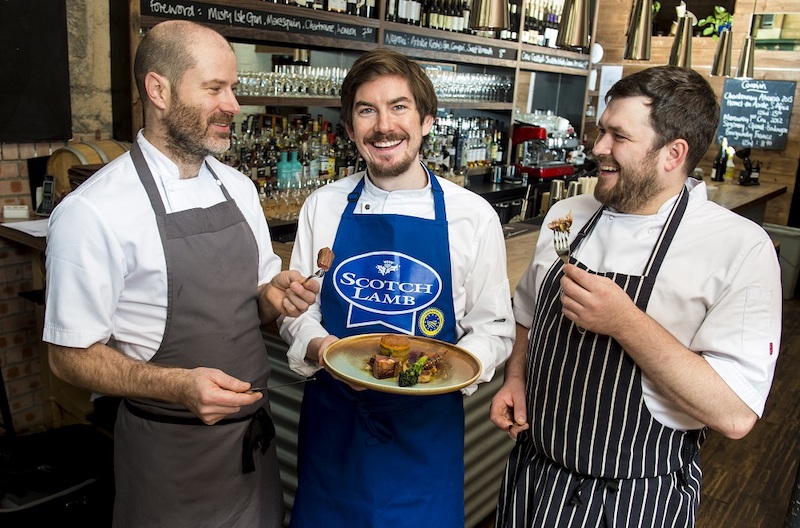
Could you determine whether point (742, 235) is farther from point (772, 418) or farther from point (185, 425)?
point (772, 418)

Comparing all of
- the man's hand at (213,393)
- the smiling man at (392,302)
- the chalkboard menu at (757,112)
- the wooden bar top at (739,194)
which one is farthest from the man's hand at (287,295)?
the chalkboard menu at (757,112)

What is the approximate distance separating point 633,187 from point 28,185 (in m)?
3.18

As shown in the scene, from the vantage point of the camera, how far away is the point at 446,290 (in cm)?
195

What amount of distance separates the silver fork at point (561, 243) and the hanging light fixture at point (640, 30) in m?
3.32

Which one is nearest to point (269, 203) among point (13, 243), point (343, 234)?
point (13, 243)

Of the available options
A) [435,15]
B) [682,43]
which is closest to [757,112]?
[682,43]

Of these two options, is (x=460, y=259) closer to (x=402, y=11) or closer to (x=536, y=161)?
(x=402, y=11)

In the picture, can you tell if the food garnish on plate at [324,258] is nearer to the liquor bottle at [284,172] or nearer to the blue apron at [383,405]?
the blue apron at [383,405]

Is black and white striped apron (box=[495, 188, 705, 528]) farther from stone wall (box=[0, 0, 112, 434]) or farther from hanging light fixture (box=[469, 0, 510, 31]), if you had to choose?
stone wall (box=[0, 0, 112, 434])

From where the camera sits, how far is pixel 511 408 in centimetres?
191

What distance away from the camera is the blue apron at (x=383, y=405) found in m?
1.93

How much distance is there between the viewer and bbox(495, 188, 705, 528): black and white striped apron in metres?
1.64

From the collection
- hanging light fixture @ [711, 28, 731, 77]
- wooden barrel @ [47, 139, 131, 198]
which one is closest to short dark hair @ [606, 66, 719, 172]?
wooden barrel @ [47, 139, 131, 198]

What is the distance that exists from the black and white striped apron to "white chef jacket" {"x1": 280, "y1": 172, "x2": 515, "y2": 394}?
0.57 ft
